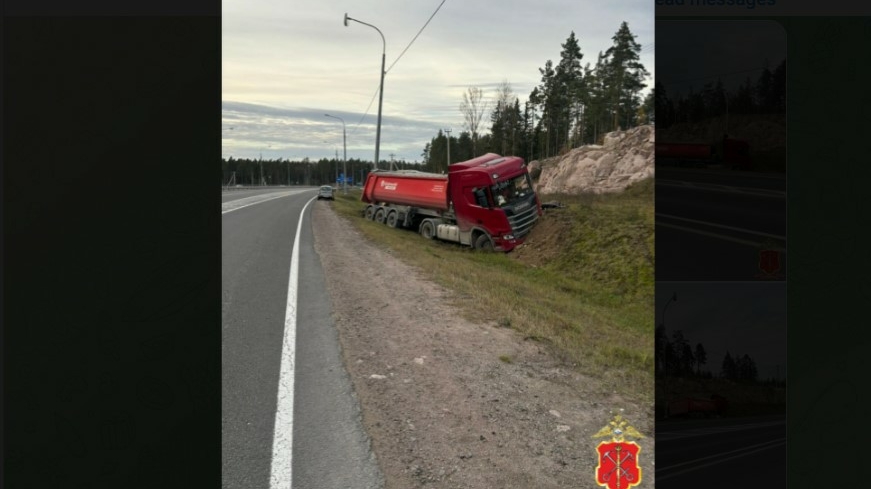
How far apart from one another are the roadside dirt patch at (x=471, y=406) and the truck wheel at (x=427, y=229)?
6.46ft

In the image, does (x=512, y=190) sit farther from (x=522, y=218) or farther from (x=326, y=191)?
(x=326, y=191)

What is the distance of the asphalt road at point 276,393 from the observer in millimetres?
3045

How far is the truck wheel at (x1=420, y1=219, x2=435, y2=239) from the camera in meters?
8.33

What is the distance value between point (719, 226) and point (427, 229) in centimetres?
646

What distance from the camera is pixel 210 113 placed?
2.21 m

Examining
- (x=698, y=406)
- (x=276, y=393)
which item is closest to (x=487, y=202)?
(x=276, y=393)

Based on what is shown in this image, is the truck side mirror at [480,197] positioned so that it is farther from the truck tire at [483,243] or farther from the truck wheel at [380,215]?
the truck wheel at [380,215]

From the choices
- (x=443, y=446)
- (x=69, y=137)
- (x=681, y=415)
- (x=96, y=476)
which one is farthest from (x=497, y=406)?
(x=69, y=137)

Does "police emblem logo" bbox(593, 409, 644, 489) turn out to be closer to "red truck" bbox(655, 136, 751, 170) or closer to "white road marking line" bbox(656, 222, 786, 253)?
"white road marking line" bbox(656, 222, 786, 253)

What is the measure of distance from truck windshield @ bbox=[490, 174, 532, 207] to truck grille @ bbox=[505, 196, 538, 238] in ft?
0.33

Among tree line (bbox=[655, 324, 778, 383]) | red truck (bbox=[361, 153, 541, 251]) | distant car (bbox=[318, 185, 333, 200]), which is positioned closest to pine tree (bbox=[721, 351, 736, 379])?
tree line (bbox=[655, 324, 778, 383])

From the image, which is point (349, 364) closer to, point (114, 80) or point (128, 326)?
point (128, 326)

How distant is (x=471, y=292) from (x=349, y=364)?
1.97 meters

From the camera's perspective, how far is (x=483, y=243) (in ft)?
18.6
